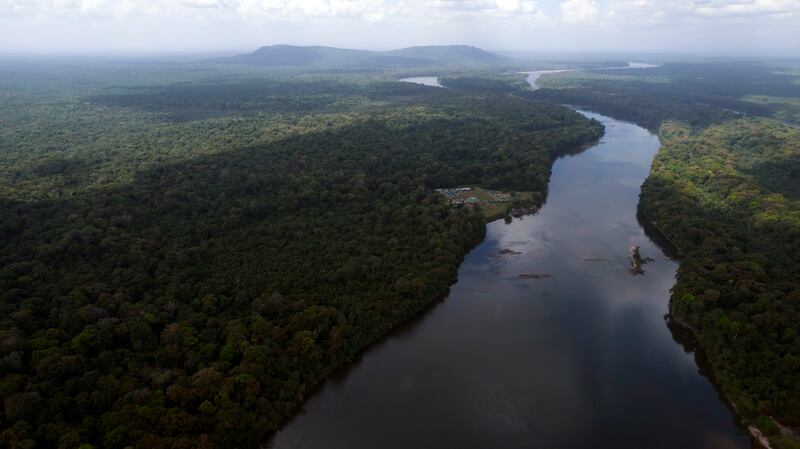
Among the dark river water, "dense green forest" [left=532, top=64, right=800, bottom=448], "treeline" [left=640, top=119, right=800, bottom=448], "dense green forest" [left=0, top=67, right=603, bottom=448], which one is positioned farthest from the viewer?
"dense green forest" [left=532, top=64, right=800, bottom=448]

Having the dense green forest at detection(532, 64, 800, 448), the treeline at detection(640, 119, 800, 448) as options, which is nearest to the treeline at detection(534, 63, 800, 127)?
the dense green forest at detection(532, 64, 800, 448)

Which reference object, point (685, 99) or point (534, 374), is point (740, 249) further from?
point (685, 99)

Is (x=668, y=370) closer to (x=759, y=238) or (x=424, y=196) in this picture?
(x=759, y=238)

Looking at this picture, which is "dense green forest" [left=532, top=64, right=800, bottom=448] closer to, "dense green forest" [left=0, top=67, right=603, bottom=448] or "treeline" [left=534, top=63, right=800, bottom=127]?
"treeline" [left=534, top=63, right=800, bottom=127]

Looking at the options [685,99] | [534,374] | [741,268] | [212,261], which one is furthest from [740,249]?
[685,99]

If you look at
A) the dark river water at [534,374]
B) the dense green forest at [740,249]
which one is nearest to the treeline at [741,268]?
the dense green forest at [740,249]

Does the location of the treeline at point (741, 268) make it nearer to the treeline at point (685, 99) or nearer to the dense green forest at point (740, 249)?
the dense green forest at point (740, 249)
